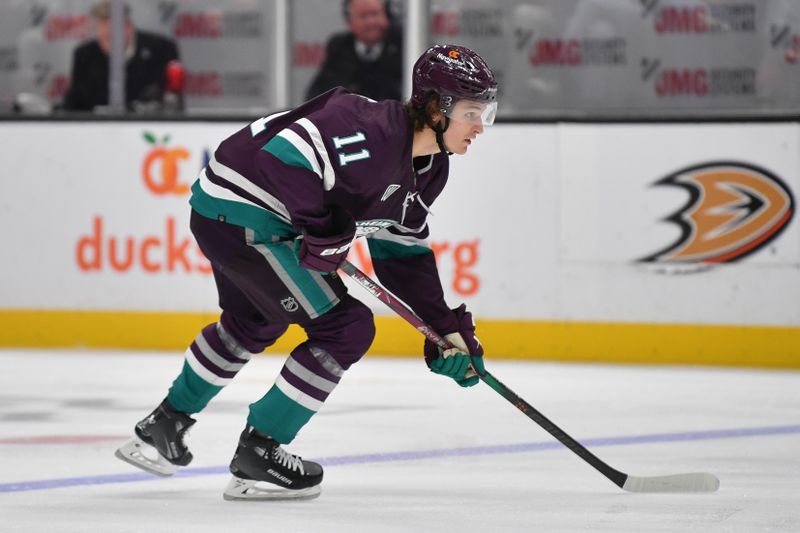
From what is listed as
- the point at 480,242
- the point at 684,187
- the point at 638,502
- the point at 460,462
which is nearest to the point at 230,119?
the point at 480,242

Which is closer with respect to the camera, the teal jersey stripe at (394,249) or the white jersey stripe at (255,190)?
the white jersey stripe at (255,190)

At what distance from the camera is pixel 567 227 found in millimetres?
5984

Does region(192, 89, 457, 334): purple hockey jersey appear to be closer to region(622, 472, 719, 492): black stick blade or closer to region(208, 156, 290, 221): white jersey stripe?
region(208, 156, 290, 221): white jersey stripe

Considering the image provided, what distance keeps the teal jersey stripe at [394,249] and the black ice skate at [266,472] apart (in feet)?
1.64

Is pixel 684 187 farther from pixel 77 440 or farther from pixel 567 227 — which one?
pixel 77 440

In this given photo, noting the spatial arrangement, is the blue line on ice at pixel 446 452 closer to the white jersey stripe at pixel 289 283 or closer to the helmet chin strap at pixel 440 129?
the white jersey stripe at pixel 289 283

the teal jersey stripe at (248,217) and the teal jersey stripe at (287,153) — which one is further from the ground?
the teal jersey stripe at (287,153)

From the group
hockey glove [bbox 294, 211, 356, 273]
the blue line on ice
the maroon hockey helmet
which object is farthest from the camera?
the blue line on ice

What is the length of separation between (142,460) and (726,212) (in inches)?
126

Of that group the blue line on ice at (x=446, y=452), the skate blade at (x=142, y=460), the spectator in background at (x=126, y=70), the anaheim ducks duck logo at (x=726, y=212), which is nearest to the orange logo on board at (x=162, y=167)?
the spectator in background at (x=126, y=70)

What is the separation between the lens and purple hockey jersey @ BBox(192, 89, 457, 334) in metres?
2.88

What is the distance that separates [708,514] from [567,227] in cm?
315

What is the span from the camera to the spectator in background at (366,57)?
21.5 ft

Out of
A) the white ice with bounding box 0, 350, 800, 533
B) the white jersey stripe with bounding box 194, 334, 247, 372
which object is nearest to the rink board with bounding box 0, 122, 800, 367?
the white ice with bounding box 0, 350, 800, 533
